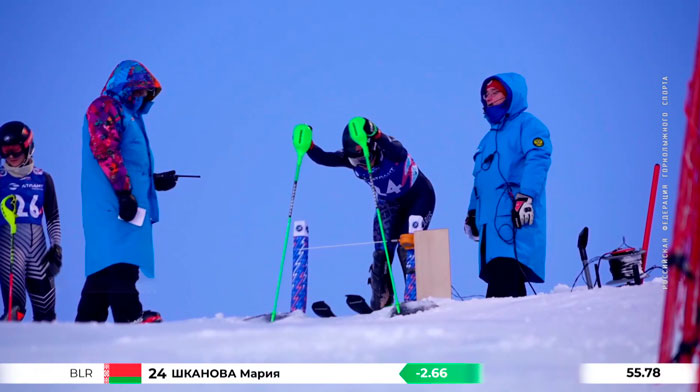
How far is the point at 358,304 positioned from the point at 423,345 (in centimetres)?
180

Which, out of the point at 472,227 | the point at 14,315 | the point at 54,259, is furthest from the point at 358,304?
the point at 14,315

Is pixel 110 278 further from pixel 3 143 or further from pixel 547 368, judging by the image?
pixel 547 368

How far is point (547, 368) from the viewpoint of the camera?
1725mm

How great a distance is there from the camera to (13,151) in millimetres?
3689

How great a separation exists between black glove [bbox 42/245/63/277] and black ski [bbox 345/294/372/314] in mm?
1445

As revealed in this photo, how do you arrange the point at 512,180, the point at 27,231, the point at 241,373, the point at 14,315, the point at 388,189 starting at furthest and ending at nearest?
the point at 388,189 → the point at 27,231 → the point at 14,315 → the point at 512,180 → the point at 241,373

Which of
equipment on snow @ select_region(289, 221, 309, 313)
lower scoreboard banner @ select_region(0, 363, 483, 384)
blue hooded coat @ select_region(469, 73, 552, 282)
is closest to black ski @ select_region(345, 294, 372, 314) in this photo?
equipment on snow @ select_region(289, 221, 309, 313)

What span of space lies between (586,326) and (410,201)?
187 cm

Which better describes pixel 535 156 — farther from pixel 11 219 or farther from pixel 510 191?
pixel 11 219

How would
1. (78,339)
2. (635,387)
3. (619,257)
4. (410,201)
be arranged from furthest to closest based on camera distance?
(410,201), (619,257), (78,339), (635,387)

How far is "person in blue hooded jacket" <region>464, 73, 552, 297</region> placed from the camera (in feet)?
11.4

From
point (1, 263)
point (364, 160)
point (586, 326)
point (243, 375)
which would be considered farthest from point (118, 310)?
point (586, 326)

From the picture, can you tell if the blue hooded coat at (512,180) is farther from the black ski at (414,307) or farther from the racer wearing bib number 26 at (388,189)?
the black ski at (414,307)

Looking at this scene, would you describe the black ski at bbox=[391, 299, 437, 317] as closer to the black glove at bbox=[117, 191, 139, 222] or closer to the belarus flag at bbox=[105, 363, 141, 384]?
the black glove at bbox=[117, 191, 139, 222]
